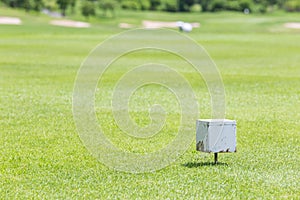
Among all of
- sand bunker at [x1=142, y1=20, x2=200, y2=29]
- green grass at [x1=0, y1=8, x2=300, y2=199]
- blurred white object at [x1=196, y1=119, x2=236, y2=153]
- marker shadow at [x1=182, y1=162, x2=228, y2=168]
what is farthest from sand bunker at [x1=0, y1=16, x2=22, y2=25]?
blurred white object at [x1=196, y1=119, x2=236, y2=153]

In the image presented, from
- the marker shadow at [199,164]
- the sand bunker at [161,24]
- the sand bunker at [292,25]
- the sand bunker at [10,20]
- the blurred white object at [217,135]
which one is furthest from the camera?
the sand bunker at [161,24]

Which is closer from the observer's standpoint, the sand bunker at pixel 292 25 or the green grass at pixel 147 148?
the green grass at pixel 147 148

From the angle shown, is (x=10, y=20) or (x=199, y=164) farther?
(x=10, y=20)

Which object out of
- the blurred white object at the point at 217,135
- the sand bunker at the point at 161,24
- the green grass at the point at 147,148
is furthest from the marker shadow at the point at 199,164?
the sand bunker at the point at 161,24

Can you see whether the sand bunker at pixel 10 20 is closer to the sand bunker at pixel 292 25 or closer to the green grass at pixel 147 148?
the sand bunker at pixel 292 25

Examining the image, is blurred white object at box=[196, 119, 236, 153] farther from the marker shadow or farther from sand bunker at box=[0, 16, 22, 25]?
sand bunker at box=[0, 16, 22, 25]

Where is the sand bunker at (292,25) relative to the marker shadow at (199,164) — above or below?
below

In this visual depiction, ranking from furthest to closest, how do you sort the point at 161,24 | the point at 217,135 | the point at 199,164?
1. the point at 161,24
2. the point at 199,164
3. the point at 217,135

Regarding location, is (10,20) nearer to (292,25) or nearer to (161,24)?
(161,24)

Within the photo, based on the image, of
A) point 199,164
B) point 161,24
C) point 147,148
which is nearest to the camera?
point 199,164

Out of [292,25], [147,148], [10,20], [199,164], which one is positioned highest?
[199,164]

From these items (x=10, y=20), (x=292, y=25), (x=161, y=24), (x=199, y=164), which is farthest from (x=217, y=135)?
(x=161, y=24)

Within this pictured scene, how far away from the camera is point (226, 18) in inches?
4525

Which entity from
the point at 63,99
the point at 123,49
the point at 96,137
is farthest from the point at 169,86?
the point at 123,49
